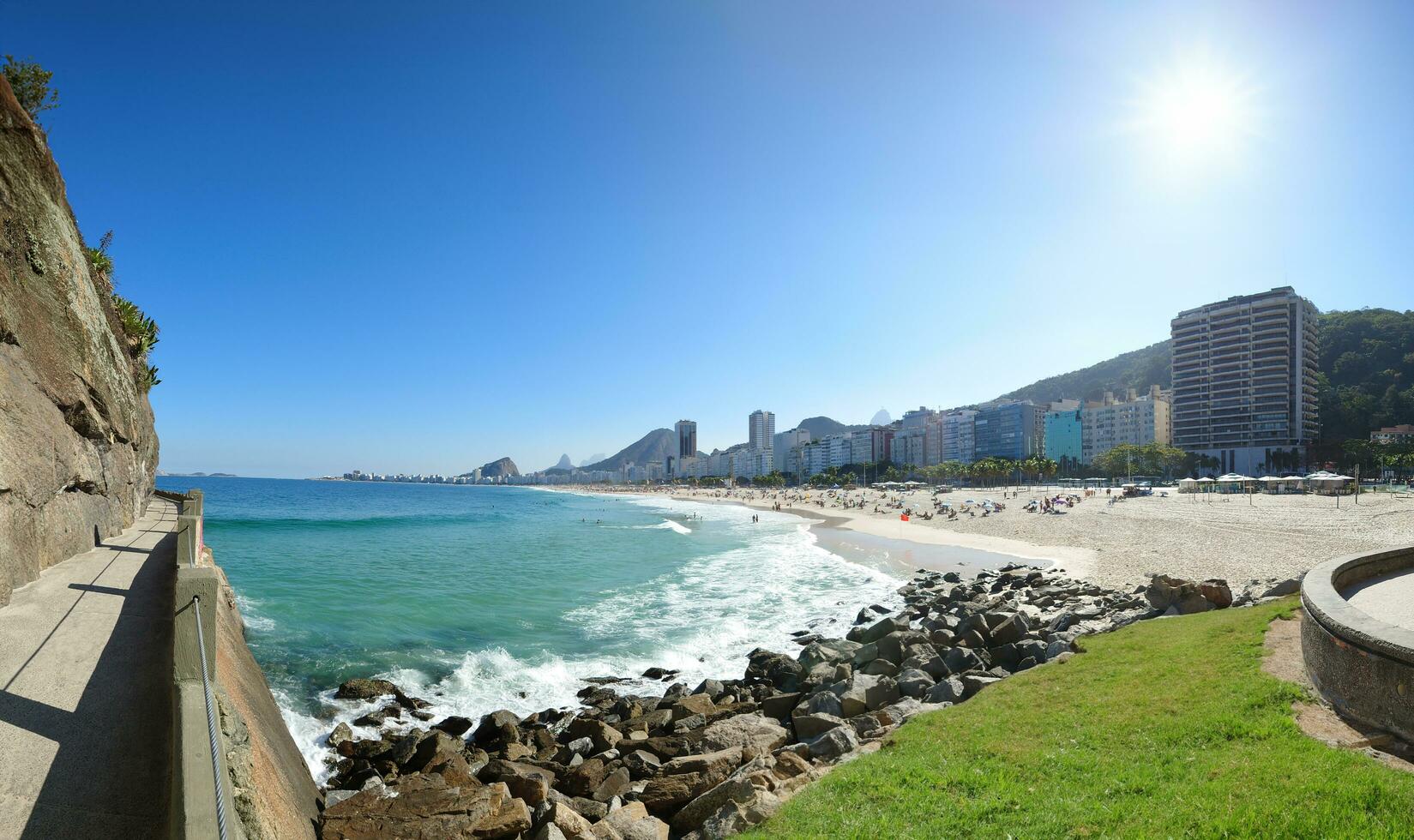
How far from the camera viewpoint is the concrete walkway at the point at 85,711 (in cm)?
448

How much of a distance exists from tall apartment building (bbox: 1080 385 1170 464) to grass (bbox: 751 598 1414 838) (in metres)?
163

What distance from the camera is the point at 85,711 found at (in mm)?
5621

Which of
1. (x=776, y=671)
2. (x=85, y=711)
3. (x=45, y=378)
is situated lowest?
(x=776, y=671)

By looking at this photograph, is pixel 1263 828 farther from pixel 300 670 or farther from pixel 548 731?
pixel 300 670

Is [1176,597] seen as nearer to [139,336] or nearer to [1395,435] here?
[139,336]

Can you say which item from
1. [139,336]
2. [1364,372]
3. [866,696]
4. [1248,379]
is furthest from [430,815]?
[1364,372]

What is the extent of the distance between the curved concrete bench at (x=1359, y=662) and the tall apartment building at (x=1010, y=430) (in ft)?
587

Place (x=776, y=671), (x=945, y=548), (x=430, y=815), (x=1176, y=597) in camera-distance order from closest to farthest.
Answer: (x=430, y=815)
(x=1176, y=597)
(x=776, y=671)
(x=945, y=548)

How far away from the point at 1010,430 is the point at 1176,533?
5967 inches

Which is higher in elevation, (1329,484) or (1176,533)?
(1329,484)

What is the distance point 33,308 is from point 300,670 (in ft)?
31.2

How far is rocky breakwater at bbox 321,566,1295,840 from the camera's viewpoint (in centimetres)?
739

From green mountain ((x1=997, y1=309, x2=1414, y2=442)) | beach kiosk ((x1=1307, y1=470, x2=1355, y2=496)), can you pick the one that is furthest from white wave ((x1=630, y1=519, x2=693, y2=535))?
green mountain ((x1=997, y1=309, x2=1414, y2=442))

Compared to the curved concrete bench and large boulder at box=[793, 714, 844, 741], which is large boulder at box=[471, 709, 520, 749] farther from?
the curved concrete bench
